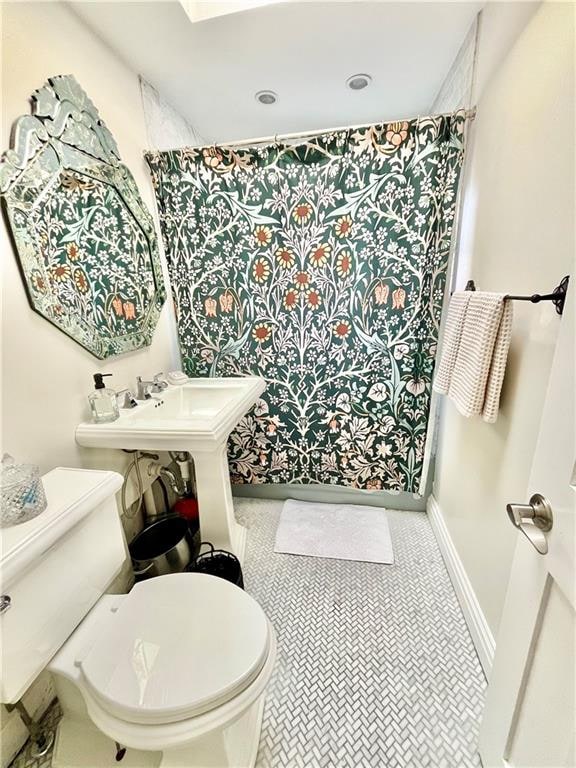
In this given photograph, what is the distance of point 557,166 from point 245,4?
120cm

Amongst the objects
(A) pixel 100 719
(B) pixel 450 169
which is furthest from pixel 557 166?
(A) pixel 100 719

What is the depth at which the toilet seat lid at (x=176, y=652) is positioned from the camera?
727mm

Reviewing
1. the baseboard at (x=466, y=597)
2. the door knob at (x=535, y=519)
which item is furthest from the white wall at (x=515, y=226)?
the door knob at (x=535, y=519)

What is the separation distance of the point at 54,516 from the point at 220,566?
837mm

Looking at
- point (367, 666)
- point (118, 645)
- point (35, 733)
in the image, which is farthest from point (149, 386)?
point (367, 666)

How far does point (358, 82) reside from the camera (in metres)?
1.52

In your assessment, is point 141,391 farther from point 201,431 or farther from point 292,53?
point 292,53

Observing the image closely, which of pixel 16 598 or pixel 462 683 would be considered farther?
pixel 462 683

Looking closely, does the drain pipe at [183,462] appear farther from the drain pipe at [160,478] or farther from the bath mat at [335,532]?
the bath mat at [335,532]

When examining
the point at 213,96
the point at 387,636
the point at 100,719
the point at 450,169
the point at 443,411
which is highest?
the point at 213,96

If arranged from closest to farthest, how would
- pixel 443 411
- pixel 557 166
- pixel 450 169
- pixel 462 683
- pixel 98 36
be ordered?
pixel 557 166, pixel 462 683, pixel 98 36, pixel 450 169, pixel 443 411

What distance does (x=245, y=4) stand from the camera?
44.9 inches

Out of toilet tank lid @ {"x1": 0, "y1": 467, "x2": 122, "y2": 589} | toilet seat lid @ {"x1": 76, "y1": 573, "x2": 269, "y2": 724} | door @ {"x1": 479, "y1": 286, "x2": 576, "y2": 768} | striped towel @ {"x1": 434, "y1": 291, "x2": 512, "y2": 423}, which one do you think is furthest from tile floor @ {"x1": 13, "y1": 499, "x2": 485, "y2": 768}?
striped towel @ {"x1": 434, "y1": 291, "x2": 512, "y2": 423}

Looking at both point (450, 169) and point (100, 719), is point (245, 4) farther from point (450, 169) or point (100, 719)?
point (100, 719)
